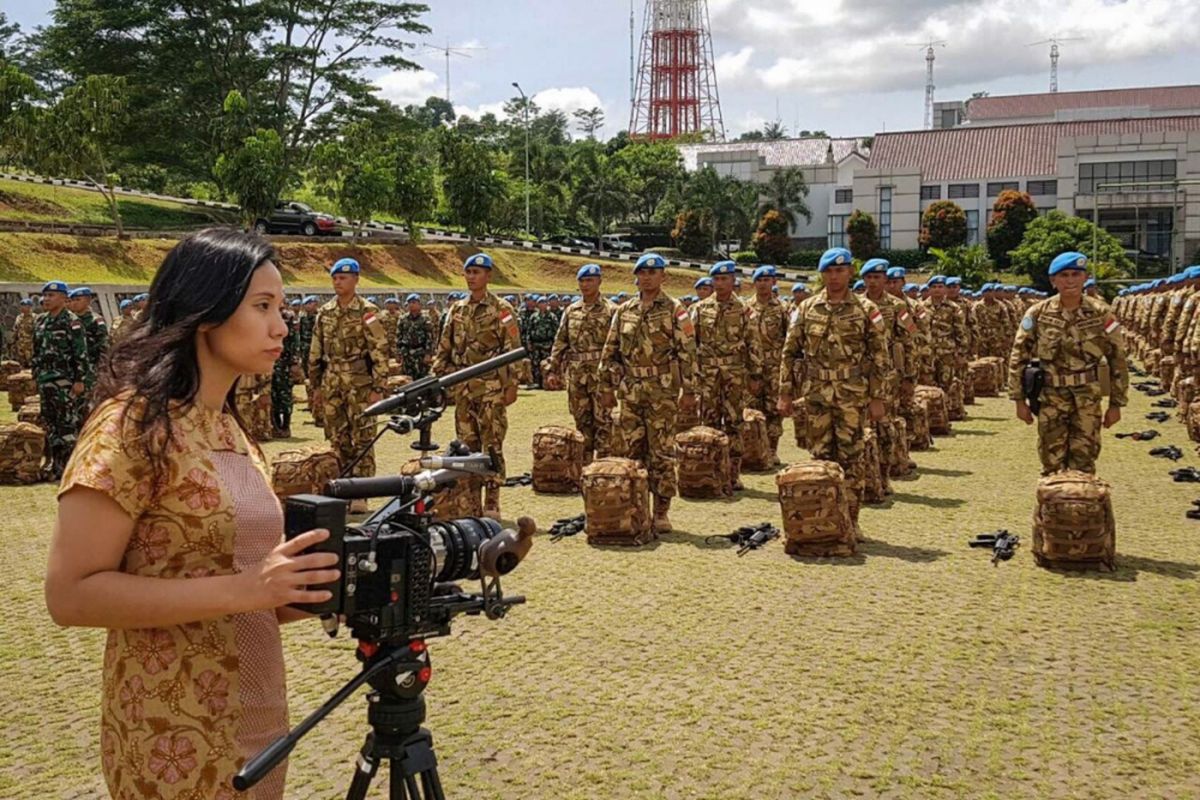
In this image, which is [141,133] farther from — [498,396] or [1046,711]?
[1046,711]

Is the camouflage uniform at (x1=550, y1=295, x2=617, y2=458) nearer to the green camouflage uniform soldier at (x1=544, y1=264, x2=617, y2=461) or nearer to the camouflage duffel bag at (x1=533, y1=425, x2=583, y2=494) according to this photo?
the green camouflage uniform soldier at (x1=544, y1=264, x2=617, y2=461)

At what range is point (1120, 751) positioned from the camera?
4746 mm

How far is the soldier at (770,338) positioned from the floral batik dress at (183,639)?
1143cm

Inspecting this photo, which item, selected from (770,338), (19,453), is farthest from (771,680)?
(19,453)

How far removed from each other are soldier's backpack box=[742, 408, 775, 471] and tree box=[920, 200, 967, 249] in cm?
4439

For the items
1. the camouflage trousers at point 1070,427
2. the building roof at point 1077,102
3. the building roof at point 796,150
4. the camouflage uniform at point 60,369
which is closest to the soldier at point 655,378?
the camouflage trousers at point 1070,427

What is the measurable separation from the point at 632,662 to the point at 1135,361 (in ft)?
96.7

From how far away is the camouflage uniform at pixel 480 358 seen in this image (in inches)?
393

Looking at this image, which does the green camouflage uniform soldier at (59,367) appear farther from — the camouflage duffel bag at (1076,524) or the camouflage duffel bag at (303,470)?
the camouflage duffel bag at (1076,524)

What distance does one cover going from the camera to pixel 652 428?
9.81 meters

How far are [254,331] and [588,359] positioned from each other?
9722 millimetres

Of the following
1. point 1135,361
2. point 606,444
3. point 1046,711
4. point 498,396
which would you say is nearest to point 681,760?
point 1046,711

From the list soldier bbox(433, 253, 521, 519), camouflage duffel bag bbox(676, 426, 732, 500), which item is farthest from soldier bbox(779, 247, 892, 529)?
soldier bbox(433, 253, 521, 519)

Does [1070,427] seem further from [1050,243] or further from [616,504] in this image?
[1050,243]
